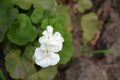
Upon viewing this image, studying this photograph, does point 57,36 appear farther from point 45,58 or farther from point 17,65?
point 17,65

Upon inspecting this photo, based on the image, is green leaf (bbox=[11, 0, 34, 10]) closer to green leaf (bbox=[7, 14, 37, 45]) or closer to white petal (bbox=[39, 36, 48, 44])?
green leaf (bbox=[7, 14, 37, 45])

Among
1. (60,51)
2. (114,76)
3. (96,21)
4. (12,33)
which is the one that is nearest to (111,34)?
(96,21)

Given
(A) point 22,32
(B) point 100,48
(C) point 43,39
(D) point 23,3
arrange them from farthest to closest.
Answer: (B) point 100,48
(D) point 23,3
(A) point 22,32
(C) point 43,39

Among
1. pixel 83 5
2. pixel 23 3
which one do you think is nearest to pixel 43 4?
pixel 23 3

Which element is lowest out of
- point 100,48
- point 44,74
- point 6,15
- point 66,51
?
point 100,48

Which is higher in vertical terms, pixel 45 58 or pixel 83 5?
pixel 45 58

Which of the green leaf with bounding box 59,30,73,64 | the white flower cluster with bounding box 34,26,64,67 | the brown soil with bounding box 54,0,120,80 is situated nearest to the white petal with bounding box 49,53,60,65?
the white flower cluster with bounding box 34,26,64,67

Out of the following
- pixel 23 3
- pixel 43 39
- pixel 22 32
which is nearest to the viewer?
pixel 43 39
